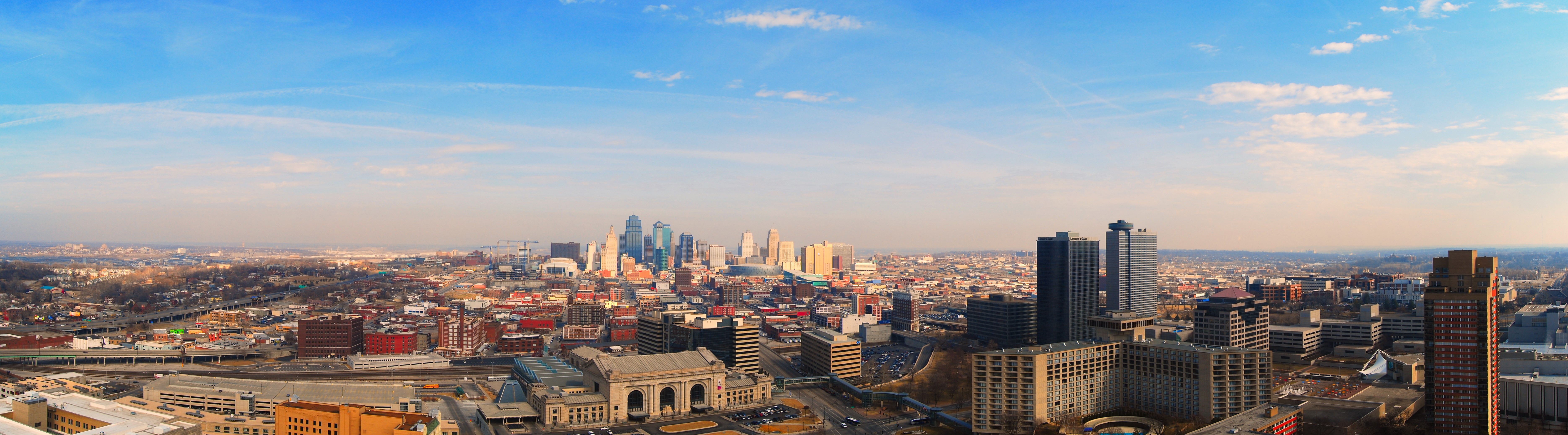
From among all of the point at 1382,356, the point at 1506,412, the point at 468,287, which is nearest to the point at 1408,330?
the point at 1382,356

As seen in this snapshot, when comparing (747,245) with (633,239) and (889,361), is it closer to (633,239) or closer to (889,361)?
(633,239)

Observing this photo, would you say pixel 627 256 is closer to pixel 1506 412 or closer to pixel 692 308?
pixel 692 308

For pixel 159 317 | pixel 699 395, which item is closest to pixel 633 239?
pixel 159 317

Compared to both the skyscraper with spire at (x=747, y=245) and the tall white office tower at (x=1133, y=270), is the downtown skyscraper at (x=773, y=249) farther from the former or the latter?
the tall white office tower at (x=1133, y=270)

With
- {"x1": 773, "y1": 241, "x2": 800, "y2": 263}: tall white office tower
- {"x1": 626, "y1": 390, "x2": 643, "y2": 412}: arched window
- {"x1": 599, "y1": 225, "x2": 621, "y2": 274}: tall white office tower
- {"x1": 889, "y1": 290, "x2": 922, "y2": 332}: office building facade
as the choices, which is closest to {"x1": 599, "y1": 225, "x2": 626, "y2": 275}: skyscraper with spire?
{"x1": 599, "y1": 225, "x2": 621, "y2": 274}: tall white office tower

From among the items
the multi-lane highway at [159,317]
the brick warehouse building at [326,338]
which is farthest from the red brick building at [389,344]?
the multi-lane highway at [159,317]
